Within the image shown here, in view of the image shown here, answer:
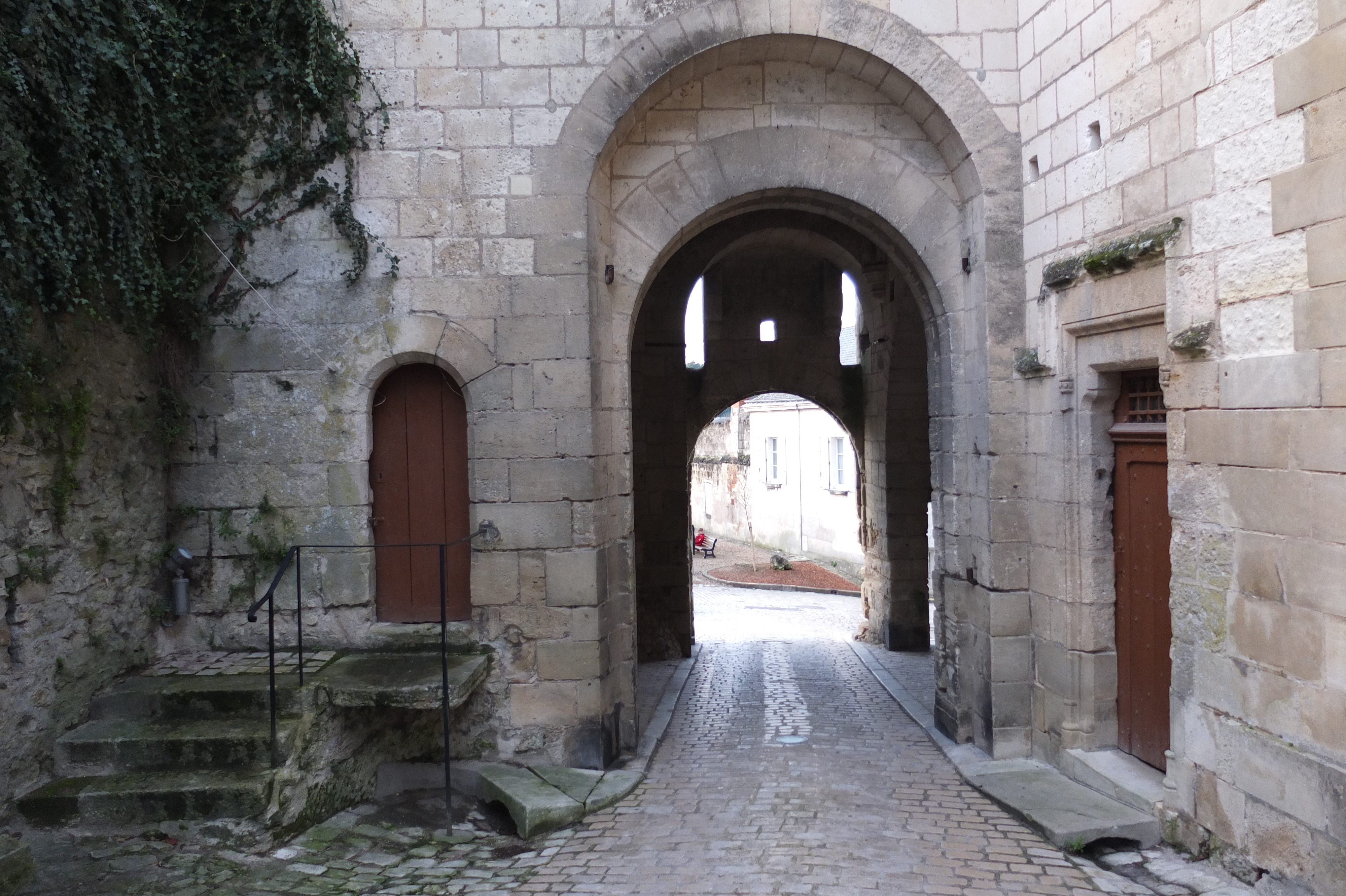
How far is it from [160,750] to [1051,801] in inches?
186

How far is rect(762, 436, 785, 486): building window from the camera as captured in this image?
84.4 ft

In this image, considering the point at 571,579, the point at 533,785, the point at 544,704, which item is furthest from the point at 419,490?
the point at 533,785

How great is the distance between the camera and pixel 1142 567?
5.15 m

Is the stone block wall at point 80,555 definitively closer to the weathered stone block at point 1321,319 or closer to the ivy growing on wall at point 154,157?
the ivy growing on wall at point 154,157

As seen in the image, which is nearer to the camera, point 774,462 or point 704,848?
point 704,848

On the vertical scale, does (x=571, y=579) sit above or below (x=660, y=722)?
above

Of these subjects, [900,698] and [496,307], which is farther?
[900,698]

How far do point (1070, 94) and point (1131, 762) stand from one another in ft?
12.4

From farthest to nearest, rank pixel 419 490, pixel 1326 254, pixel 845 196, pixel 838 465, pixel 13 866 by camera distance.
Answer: pixel 838 465
pixel 845 196
pixel 419 490
pixel 13 866
pixel 1326 254

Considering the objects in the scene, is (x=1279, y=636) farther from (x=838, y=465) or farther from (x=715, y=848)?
(x=838, y=465)

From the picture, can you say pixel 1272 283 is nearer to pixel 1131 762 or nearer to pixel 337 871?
pixel 1131 762

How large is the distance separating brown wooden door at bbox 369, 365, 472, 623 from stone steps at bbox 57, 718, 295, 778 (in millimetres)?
1262

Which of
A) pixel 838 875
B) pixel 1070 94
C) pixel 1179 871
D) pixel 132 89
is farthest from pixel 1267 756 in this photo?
pixel 132 89

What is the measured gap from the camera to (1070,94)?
5.30 metres
